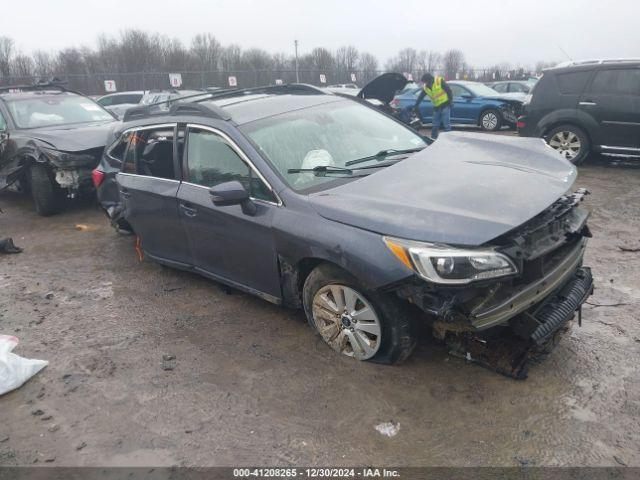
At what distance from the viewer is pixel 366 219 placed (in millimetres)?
2982

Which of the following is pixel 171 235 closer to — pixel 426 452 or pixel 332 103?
pixel 332 103

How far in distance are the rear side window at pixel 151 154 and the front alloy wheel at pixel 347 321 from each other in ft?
6.03

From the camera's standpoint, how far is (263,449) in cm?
270

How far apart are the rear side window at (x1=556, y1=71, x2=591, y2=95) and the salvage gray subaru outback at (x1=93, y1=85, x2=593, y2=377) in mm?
5055

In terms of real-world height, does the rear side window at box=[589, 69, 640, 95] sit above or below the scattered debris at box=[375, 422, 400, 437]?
above

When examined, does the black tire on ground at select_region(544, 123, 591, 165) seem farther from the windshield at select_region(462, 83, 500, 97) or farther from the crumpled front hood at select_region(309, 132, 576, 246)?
the windshield at select_region(462, 83, 500, 97)

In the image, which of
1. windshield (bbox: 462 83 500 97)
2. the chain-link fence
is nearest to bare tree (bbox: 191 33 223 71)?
the chain-link fence

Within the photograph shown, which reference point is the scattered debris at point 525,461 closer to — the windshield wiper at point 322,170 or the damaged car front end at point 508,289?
the damaged car front end at point 508,289

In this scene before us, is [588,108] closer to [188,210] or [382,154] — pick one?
[382,154]

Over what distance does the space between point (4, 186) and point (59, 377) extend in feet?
17.5

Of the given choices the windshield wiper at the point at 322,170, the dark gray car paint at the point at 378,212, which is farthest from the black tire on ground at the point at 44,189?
the windshield wiper at the point at 322,170

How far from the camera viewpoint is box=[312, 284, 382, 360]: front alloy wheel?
3172 millimetres

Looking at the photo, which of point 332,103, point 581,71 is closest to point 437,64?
point 581,71

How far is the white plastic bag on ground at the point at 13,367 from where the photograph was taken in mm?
3369
